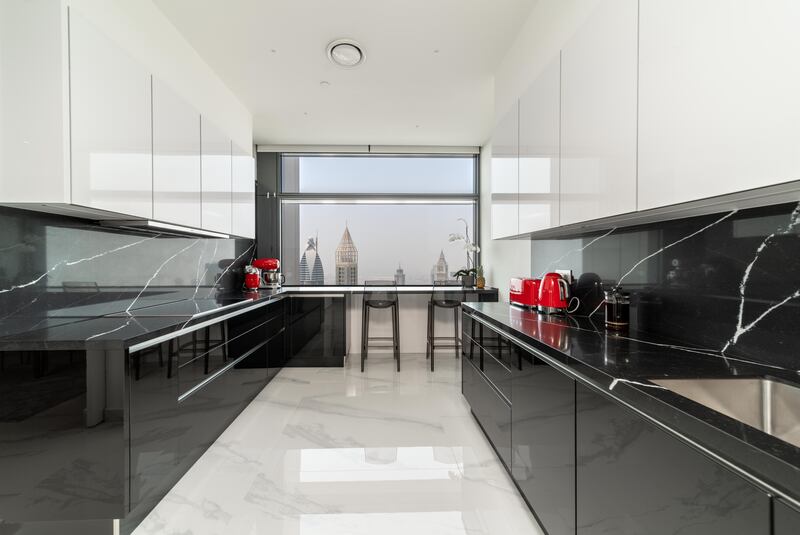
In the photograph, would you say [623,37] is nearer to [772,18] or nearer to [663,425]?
[772,18]

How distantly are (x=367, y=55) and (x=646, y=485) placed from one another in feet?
9.43

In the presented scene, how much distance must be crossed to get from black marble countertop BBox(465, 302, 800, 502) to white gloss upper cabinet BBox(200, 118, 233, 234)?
2.24 meters

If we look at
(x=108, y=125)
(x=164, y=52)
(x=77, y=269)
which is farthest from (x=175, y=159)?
(x=77, y=269)

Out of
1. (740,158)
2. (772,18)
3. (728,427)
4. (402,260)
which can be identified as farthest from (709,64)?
(402,260)

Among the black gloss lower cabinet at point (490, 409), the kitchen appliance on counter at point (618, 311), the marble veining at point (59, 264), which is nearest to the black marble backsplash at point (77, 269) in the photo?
the marble veining at point (59, 264)

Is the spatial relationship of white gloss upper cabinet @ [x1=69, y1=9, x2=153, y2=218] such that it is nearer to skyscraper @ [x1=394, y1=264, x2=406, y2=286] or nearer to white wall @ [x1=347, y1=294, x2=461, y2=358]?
white wall @ [x1=347, y1=294, x2=461, y2=358]

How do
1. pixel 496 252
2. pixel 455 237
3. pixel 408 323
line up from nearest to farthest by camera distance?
pixel 496 252 → pixel 455 237 → pixel 408 323

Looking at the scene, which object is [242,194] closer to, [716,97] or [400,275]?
[400,275]

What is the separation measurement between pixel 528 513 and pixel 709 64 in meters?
1.81

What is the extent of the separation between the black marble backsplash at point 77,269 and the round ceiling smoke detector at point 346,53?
Answer: 5.93ft

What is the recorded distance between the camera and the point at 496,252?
13.8 feet

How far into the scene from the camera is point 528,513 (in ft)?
5.36

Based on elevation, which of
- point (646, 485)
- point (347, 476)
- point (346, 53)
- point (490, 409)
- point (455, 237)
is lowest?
point (347, 476)

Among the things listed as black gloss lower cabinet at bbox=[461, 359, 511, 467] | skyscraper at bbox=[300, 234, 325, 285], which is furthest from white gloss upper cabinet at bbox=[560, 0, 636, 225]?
skyscraper at bbox=[300, 234, 325, 285]
